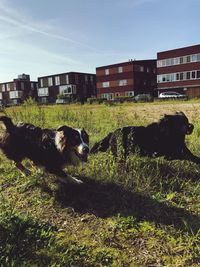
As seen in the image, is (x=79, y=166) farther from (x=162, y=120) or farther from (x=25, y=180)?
(x=162, y=120)

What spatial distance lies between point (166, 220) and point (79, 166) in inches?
79.5

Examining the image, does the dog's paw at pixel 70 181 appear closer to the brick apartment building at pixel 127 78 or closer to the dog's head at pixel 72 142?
the dog's head at pixel 72 142

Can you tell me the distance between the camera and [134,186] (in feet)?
13.9

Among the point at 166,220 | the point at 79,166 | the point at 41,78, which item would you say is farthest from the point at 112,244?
the point at 41,78

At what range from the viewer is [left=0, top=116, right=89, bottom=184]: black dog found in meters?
4.43

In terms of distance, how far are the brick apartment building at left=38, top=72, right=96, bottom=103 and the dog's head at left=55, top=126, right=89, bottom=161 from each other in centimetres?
7522

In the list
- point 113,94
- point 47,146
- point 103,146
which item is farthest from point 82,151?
point 113,94

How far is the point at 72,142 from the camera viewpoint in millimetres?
4480

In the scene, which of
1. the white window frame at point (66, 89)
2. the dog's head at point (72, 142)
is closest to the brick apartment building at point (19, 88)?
the white window frame at point (66, 89)

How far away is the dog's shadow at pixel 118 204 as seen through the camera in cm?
341

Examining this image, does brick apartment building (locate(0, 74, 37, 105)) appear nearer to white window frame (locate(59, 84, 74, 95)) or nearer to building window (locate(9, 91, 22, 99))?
building window (locate(9, 91, 22, 99))

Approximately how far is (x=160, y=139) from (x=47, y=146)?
6.38ft

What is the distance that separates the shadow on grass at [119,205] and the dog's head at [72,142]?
0.48 meters

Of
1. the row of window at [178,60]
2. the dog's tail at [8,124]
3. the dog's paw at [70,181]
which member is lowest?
the dog's paw at [70,181]
